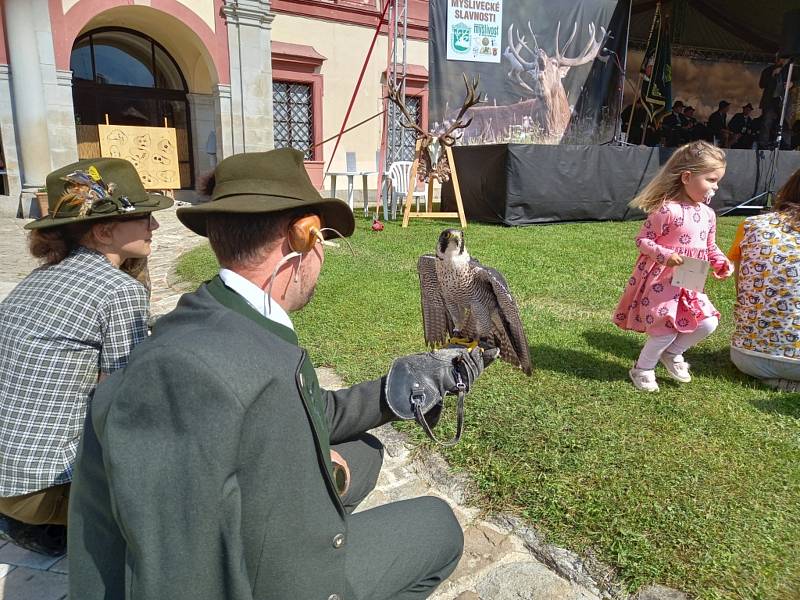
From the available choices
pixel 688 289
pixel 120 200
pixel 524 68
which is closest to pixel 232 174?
pixel 120 200

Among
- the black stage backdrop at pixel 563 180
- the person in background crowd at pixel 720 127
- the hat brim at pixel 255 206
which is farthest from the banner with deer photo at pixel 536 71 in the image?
the hat brim at pixel 255 206

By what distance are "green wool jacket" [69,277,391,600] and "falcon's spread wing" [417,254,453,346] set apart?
4.17 ft

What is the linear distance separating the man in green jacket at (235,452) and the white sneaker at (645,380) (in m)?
2.35

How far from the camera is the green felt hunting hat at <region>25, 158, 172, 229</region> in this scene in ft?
6.82

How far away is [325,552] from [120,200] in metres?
1.61

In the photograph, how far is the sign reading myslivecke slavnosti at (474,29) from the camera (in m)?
11.0

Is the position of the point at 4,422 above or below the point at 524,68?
below

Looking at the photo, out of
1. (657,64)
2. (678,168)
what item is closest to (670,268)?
(678,168)

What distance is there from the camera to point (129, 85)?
539 inches

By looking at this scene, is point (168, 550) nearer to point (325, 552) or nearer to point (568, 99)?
point (325, 552)

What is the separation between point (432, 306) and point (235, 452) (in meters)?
1.67

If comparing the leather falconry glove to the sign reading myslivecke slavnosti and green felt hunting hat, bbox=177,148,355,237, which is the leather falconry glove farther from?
the sign reading myslivecke slavnosti

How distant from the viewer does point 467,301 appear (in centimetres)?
247

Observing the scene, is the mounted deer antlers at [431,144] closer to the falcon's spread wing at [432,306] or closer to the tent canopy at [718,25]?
the falcon's spread wing at [432,306]
